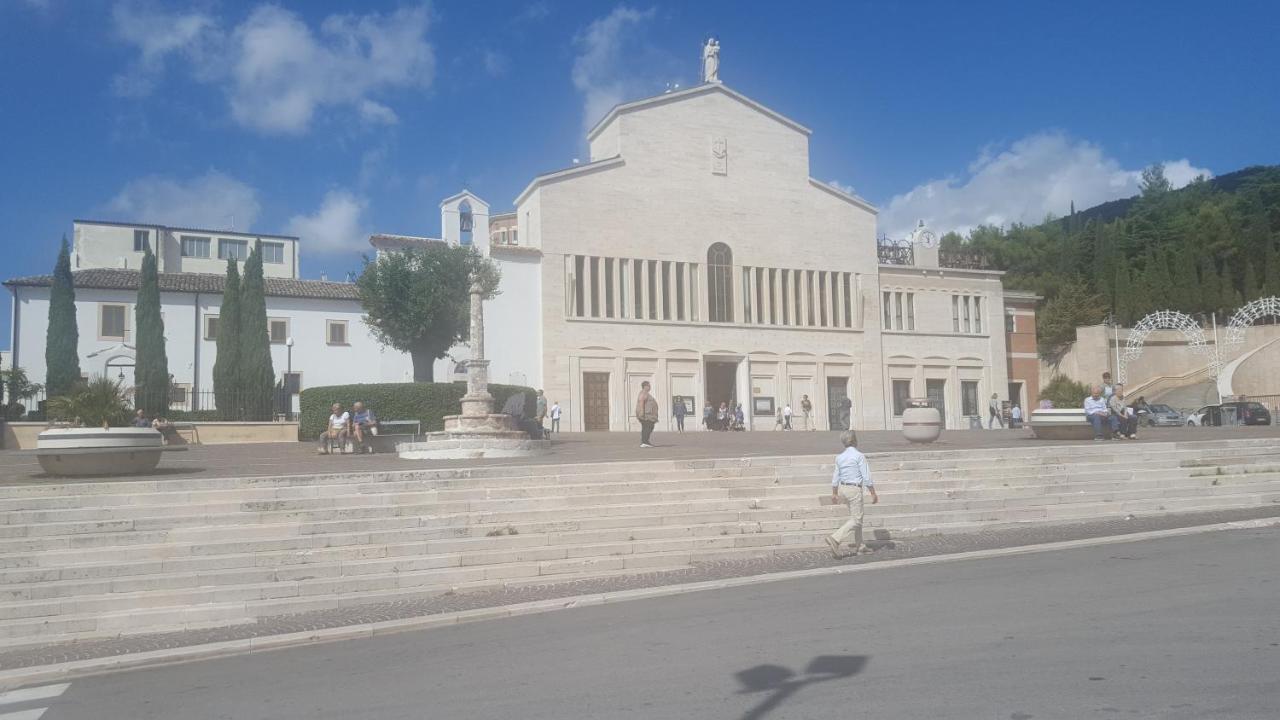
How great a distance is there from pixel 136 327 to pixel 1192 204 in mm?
68583

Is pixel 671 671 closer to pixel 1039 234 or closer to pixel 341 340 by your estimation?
pixel 341 340

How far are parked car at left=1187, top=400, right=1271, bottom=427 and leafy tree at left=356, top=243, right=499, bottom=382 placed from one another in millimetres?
29572

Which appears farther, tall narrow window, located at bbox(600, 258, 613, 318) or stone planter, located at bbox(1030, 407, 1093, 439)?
tall narrow window, located at bbox(600, 258, 613, 318)

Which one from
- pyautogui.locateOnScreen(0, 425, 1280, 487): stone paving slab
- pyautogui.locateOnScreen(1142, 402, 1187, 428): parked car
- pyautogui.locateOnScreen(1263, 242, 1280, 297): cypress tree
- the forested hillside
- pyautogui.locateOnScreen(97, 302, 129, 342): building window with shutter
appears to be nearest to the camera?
pyautogui.locateOnScreen(0, 425, 1280, 487): stone paving slab

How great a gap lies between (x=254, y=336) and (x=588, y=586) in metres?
32.6

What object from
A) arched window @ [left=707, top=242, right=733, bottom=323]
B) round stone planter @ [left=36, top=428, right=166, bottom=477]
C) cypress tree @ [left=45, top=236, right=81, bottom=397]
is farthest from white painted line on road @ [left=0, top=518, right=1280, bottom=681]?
cypress tree @ [left=45, top=236, right=81, bottom=397]

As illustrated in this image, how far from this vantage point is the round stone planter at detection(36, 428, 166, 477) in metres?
14.1

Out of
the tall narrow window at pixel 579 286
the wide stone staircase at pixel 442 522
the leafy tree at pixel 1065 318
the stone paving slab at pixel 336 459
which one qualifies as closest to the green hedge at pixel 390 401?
the stone paving slab at pixel 336 459

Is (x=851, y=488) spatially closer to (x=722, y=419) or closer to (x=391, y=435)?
(x=391, y=435)

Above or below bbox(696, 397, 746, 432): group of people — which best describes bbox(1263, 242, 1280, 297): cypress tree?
A: above

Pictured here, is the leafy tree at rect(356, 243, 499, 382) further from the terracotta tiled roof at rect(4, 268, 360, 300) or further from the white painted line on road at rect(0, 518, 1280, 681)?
the white painted line on road at rect(0, 518, 1280, 681)

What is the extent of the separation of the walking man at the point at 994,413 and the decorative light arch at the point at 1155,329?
6.59 m

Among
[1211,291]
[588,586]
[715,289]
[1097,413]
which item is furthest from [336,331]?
[1211,291]

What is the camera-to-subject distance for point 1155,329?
5372cm
